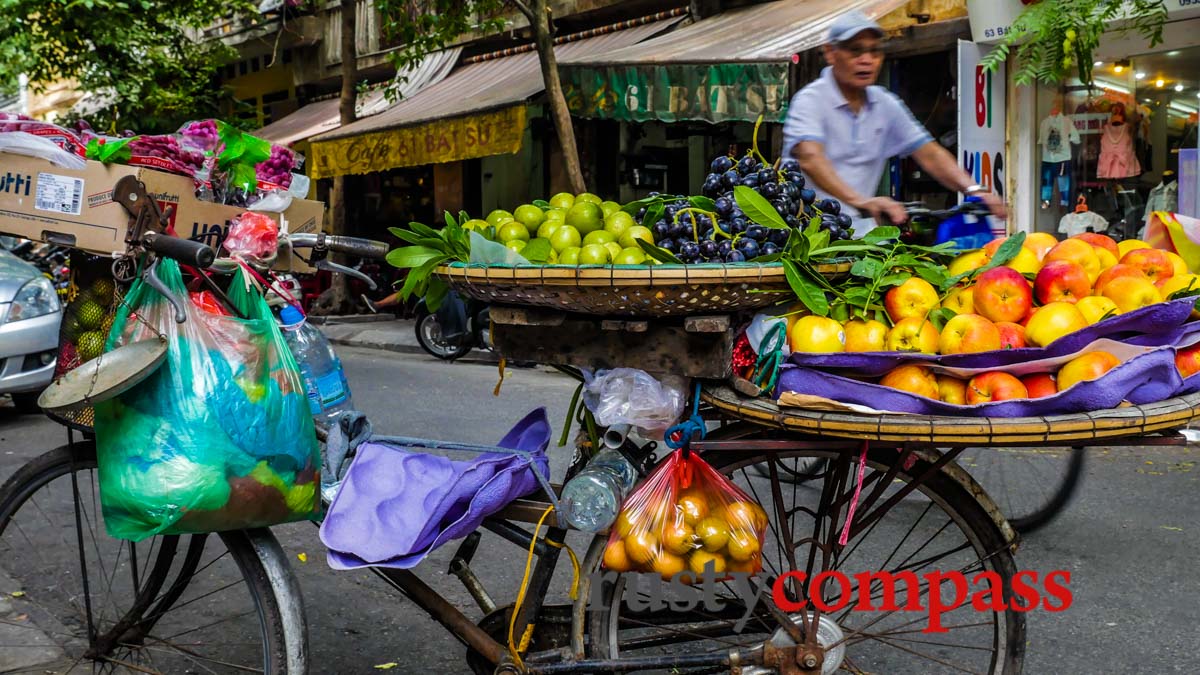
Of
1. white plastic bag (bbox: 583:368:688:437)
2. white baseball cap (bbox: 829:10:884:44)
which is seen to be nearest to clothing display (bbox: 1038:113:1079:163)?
white baseball cap (bbox: 829:10:884:44)

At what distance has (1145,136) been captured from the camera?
26.8 ft

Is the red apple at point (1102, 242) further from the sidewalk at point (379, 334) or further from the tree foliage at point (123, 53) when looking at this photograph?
the tree foliage at point (123, 53)

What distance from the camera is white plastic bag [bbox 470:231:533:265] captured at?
228 centimetres

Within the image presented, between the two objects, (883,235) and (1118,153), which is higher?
(1118,153)

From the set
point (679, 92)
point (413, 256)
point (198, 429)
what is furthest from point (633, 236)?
point (679, 92)

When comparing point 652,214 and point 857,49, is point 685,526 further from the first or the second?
point 857,49

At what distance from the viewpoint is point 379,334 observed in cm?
1240

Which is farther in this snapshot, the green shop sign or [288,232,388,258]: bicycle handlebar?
the green shop sign

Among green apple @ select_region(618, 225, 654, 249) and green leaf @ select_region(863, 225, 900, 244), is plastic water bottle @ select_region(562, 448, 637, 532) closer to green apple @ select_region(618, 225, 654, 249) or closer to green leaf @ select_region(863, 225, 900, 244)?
green apple @ select_region(618, 225, 654, 249)

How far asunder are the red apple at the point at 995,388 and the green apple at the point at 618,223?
0.88m

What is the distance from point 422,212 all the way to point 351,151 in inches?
161

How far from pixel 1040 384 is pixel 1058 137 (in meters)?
7.24

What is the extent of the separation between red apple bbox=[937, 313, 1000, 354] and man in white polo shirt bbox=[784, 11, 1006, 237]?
1.30 m

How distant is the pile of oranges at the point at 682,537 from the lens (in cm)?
223
